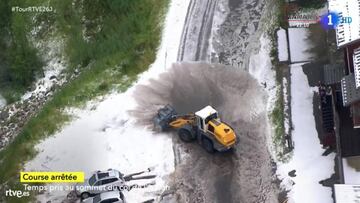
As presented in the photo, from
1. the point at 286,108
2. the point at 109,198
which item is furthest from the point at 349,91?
the point at 109,198

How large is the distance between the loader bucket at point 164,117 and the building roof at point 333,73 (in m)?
11.6

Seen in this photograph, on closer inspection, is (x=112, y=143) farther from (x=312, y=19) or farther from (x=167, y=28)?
(x=312, y=19)

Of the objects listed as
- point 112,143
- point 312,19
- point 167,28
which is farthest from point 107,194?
point 312,19

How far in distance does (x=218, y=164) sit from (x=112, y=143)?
8186 mm

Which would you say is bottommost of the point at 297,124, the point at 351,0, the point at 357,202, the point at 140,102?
the point at 357,202

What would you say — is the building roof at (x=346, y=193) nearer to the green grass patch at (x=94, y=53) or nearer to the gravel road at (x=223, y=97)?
the gravel road at (x=223, y=97)

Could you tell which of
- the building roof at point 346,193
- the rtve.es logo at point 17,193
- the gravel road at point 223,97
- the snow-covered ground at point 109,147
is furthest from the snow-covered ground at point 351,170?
the rtve.es logo at point 17,193

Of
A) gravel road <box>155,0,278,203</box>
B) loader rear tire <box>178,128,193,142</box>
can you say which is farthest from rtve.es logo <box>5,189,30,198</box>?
loader rear tire <box>178,128,193,142</box>

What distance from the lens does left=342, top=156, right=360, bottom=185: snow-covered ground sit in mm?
36062

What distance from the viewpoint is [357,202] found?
34.1 meters

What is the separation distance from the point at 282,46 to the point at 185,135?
13080 mm

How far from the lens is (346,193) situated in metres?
34.6

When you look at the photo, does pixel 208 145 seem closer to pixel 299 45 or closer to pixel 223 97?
pixel 223 97

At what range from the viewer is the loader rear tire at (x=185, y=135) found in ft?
133
